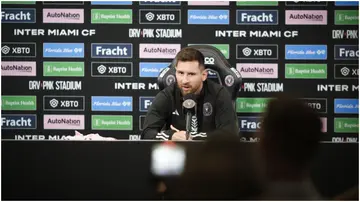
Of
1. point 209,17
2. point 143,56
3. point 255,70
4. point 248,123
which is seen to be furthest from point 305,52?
point 143,56

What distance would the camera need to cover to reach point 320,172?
2.20 metres

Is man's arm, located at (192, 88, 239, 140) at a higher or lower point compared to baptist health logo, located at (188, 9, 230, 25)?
lower

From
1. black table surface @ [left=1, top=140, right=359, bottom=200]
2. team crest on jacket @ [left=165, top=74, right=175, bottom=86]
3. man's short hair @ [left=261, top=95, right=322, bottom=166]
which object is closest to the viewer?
man's short hair @ [left=261, top=95, right=322, bottom=166]

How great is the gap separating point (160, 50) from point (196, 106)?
156cm

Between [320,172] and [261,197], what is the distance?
50.6 inches

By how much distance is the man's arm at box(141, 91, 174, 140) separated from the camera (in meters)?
4.15

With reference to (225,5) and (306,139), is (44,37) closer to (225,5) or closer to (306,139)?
(225,5)

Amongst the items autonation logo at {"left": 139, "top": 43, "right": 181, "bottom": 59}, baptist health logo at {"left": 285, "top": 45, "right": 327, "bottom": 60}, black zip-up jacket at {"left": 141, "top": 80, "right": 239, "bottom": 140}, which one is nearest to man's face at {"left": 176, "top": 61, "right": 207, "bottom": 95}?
black zip-up jacket at {"left": 141, "top": 80, "right": 239, "bottom": 140}

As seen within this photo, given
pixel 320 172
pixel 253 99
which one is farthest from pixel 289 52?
pixel 320 172

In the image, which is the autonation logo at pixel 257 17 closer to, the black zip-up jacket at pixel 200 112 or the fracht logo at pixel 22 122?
the black zip-up jacket at pixel 200 112

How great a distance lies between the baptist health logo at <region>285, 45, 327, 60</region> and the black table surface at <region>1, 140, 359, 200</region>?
3388 mm

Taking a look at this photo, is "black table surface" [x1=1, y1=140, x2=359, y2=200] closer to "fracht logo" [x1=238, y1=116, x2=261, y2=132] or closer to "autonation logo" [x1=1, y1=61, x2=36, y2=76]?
"fracht logo" [x1=238, y1=116, x2=261, y2=132]

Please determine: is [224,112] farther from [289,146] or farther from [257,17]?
[289,146]

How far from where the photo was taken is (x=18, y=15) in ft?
18.4
